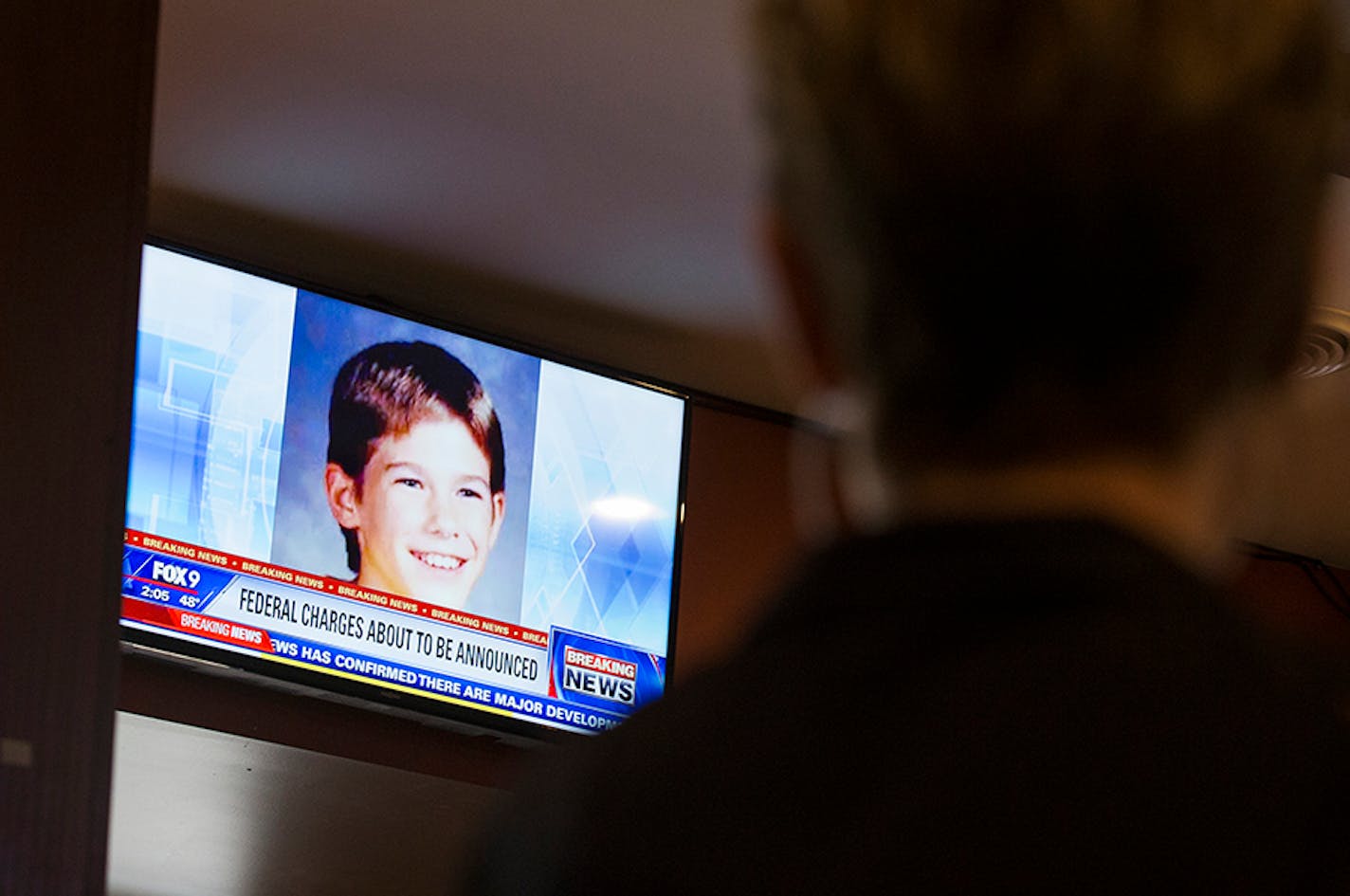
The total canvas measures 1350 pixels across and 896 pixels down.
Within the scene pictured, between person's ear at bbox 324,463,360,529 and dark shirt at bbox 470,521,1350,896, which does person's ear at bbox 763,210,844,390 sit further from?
person's ear at bbox 324,463,360,529

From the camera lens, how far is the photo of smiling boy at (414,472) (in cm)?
396

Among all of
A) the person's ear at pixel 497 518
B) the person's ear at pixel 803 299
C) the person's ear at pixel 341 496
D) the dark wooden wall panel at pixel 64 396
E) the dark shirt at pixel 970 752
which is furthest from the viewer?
the person's ear at pixel 497 518

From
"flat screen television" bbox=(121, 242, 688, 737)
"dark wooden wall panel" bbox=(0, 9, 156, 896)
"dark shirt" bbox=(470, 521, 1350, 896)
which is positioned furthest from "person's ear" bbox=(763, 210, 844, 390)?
"flat screen television" bbox=(121, 242, 688, 737)

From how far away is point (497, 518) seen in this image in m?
4.12

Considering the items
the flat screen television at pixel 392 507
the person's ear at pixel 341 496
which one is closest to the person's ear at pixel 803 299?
the flat screen television at pixel 392 507

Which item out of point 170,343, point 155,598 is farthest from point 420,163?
point 155,598

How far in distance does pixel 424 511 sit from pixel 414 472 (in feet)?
0.27

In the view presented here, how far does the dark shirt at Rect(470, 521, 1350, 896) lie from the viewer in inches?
17.9

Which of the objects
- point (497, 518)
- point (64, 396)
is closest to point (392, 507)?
point (497, 518)

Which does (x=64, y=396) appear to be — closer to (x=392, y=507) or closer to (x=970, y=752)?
(x=970, y=752)

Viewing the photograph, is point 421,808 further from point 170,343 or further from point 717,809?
point 717,809

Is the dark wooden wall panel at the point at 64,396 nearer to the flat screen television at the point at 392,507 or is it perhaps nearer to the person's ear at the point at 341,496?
the flat screen television at the point at 392,507

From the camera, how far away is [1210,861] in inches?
17.8

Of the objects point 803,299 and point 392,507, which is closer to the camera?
point 803,299
